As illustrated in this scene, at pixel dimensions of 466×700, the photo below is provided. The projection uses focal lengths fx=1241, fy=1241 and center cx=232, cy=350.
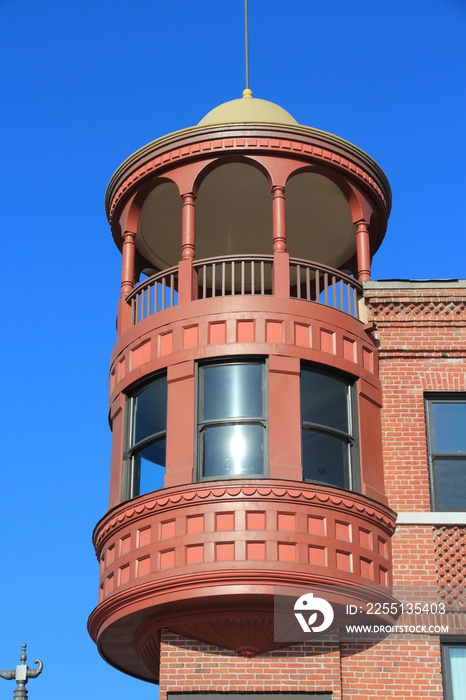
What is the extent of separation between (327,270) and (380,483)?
4029 millimetres

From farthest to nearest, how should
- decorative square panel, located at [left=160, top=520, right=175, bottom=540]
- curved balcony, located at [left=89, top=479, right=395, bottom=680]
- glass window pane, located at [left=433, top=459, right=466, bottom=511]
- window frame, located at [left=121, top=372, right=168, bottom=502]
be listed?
glass window pane, located at [left=433, top=459, right=466, bottom=511] → window frame, located at [left=121, top=372, right=168, bottom=502] → decorative square panel, located at [left=160, top=520, right=175, bottom=540] → curved balcony, located at [left=89, top=479, right=395, bottom=680]

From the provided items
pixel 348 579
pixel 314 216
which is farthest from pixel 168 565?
pixel 314 216

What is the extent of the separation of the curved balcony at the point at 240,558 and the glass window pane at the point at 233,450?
21.3 inches

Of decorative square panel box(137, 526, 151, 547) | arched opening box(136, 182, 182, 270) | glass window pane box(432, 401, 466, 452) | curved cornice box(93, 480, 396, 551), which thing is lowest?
decorative square panel box(137, 526, 151, 547)

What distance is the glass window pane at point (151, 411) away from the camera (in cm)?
2112

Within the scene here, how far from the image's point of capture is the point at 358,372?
2148 cm

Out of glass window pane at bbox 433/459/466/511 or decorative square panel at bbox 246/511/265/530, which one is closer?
decorative square panel at bbox 246/511/265/530

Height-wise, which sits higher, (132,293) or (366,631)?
(132,293)

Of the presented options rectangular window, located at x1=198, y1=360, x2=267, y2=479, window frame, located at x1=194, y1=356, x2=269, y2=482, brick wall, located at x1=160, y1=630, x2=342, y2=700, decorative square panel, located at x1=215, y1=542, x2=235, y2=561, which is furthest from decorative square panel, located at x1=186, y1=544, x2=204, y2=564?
brick wall, located at x1=160, y1=630, x2=342, y2=700

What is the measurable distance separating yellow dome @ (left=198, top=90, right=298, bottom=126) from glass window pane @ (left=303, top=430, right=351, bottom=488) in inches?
265

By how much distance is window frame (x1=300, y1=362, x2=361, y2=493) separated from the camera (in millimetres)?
20516

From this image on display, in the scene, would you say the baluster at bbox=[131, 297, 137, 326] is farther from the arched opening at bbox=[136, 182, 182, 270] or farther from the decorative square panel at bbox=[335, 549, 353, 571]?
the decorative square panel at bbox=[335, 549, 353, 571]

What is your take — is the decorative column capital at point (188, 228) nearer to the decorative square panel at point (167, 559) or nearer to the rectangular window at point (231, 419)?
the rectangular window at point (231, 419)

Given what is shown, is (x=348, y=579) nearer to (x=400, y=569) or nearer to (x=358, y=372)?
(x=400, y=569)
